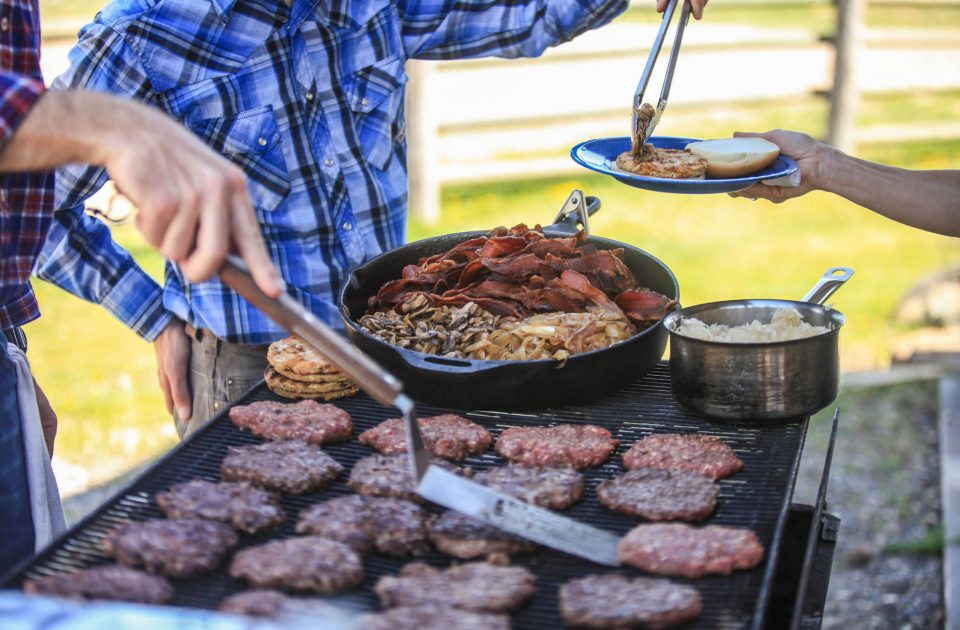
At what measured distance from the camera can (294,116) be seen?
3.15 m

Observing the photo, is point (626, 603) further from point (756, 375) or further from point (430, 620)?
point (756, 375)

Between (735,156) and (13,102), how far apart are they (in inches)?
75.1

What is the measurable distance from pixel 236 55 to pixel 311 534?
1605mm

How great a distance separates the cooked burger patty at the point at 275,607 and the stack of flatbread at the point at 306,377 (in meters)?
0.93

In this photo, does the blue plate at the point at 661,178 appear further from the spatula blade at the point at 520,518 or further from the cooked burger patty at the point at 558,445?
the spatula blade at the point at 520,518

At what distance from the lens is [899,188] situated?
3.17m

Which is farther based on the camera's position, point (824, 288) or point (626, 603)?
point (824, 288)

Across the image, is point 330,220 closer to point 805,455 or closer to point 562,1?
point 562,1

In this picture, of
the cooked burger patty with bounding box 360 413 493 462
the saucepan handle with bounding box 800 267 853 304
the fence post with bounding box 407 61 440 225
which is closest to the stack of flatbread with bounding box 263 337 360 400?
the cooked burger patty with bounding box 360 413 493 462

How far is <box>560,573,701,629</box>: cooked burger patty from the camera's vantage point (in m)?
1.77

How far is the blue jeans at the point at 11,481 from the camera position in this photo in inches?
97.6

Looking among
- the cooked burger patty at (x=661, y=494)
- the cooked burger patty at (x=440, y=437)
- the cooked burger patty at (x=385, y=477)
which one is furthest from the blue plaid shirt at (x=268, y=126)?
the cooked burger patty at (x=661, y=494)

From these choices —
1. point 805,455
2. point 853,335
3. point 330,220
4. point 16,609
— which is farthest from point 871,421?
point 16,609

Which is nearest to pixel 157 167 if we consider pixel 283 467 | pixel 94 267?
pixel 283 467
